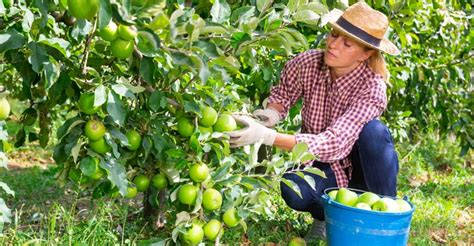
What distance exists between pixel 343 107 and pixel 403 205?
21.1 inches

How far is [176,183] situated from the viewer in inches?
85.0

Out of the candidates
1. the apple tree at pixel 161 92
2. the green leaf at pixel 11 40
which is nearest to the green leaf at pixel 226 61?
the apple tree at pixel 161 92

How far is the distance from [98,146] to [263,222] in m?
1.29

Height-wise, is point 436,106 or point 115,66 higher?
point 115,66

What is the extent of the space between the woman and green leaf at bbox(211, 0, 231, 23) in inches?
26.2

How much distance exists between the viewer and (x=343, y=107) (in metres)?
2.73

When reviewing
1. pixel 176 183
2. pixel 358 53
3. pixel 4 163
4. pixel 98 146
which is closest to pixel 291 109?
pixel 358 53

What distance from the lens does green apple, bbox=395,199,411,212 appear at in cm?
234

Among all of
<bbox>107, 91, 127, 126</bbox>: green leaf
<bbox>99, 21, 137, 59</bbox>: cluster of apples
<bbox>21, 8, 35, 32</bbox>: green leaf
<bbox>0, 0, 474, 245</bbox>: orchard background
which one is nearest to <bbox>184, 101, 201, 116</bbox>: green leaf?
<bbox>0, 0, 474, 245</bbox>: orchard background

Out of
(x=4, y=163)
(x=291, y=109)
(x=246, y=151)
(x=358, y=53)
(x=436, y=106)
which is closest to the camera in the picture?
(x=4, y=163)

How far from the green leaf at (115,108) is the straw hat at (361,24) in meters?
1.08

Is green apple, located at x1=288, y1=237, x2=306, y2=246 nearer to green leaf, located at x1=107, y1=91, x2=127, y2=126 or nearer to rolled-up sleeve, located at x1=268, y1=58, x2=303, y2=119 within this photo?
rolled-up sleeve, located at x1=268, y1=58, x2=303, y2=119

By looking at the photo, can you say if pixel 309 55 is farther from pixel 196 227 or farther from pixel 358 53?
pixel 196 227

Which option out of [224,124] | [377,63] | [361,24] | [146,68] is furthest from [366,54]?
[146,68]
